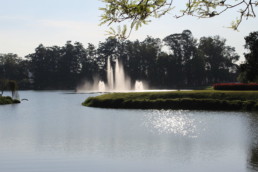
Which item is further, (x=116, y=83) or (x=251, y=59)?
(x=116, y=83)

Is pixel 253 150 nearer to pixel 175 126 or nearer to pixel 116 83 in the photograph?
pixel 175 126

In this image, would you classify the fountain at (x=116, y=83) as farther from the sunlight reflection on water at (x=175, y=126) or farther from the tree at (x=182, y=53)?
the sunlight reflection on water at (x=175, y=126)

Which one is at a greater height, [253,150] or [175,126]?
[175,126]

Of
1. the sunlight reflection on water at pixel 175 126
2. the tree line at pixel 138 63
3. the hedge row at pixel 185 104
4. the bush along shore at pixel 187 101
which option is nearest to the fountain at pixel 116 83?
the tree line at pixel 138 63

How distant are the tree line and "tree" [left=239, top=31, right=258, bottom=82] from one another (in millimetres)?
54573

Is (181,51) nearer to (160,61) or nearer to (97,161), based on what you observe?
(160,61)

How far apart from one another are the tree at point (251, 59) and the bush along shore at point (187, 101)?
3.28 metres

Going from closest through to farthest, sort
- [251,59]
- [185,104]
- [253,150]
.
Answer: [253,150]
[185,104]
[251,59]

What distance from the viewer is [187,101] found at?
46969mm

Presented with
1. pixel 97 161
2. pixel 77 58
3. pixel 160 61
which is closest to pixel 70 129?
pixel 97 161

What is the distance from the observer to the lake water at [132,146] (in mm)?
16594

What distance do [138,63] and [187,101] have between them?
8031 centimetres

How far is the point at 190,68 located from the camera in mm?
119875

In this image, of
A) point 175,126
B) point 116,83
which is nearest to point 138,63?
point 116,83
